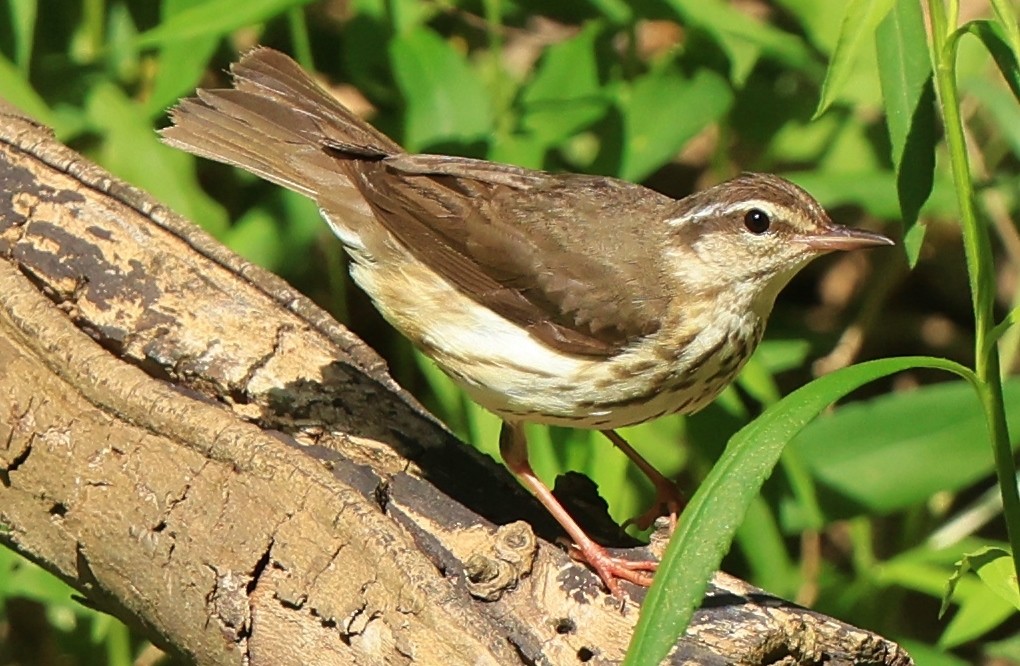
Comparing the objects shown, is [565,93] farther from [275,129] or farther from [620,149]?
[275,129]

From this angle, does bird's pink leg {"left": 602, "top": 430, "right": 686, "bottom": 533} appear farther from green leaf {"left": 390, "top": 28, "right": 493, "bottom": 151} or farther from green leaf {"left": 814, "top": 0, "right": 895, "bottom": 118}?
green leaf {"left": 814, "top": 0, "right": 895, "bottom": 118}

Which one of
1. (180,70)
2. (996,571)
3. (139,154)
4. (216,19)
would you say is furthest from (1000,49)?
(139,154)

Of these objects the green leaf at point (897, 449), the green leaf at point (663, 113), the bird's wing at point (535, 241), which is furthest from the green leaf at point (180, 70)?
the green leaf at point (897, 449)

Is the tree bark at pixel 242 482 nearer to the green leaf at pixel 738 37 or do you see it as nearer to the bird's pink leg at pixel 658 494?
the bird's pink leg at pixel 658 494

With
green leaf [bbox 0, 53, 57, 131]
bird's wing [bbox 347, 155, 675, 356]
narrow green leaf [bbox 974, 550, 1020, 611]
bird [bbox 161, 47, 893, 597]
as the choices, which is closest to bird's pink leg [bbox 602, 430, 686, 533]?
bird [bbox 161, 47, 893, 597]

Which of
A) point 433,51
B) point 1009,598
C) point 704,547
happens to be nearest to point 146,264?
point 433,51

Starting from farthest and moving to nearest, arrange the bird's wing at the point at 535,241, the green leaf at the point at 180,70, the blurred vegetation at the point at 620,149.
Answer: the green leaf at the point at 180,70 → the blurred vegetation at the point at 620,149 → the bird's wing at the point at 535,241
